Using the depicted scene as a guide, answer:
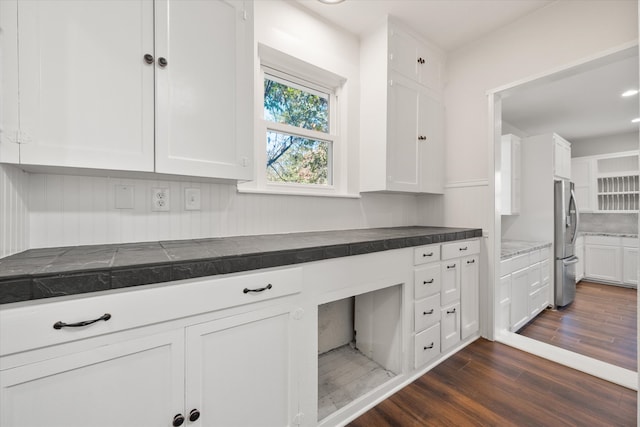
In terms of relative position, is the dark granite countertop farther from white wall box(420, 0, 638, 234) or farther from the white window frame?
white wall box(420, 0, 638, 234)

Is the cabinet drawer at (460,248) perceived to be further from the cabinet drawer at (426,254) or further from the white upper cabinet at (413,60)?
the white upper cabinet at (413,60)

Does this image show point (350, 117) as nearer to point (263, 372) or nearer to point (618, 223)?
point (263, 372)

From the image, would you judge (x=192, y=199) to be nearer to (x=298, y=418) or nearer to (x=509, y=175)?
(x=298, y=418)

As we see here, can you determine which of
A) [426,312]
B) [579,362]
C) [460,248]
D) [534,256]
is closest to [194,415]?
[426,312]

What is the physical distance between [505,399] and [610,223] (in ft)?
17.2

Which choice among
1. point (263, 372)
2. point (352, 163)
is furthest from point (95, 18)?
point (352, 163)

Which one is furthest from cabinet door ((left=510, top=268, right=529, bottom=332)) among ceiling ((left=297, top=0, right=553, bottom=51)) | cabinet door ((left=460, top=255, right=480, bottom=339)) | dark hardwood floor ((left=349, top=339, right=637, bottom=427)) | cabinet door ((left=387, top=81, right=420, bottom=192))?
ceiling ((left=297, top=0, right=553, bottom=51))

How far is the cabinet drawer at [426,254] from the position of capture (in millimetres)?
1791

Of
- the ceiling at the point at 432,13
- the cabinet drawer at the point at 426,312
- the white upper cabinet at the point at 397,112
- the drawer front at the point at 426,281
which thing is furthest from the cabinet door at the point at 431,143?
the cabinet drawer at the point at 426,312

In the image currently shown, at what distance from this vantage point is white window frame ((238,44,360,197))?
72.3 inches

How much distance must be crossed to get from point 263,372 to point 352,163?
1.64 metres

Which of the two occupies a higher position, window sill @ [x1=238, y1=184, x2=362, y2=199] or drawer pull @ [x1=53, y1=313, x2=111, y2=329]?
window sill @ [x1=238, y1=184, x2=362, y2=199]

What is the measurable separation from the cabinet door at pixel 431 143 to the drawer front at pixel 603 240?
395 centimetres

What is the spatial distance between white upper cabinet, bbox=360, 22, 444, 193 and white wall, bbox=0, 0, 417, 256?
0.42 feet
